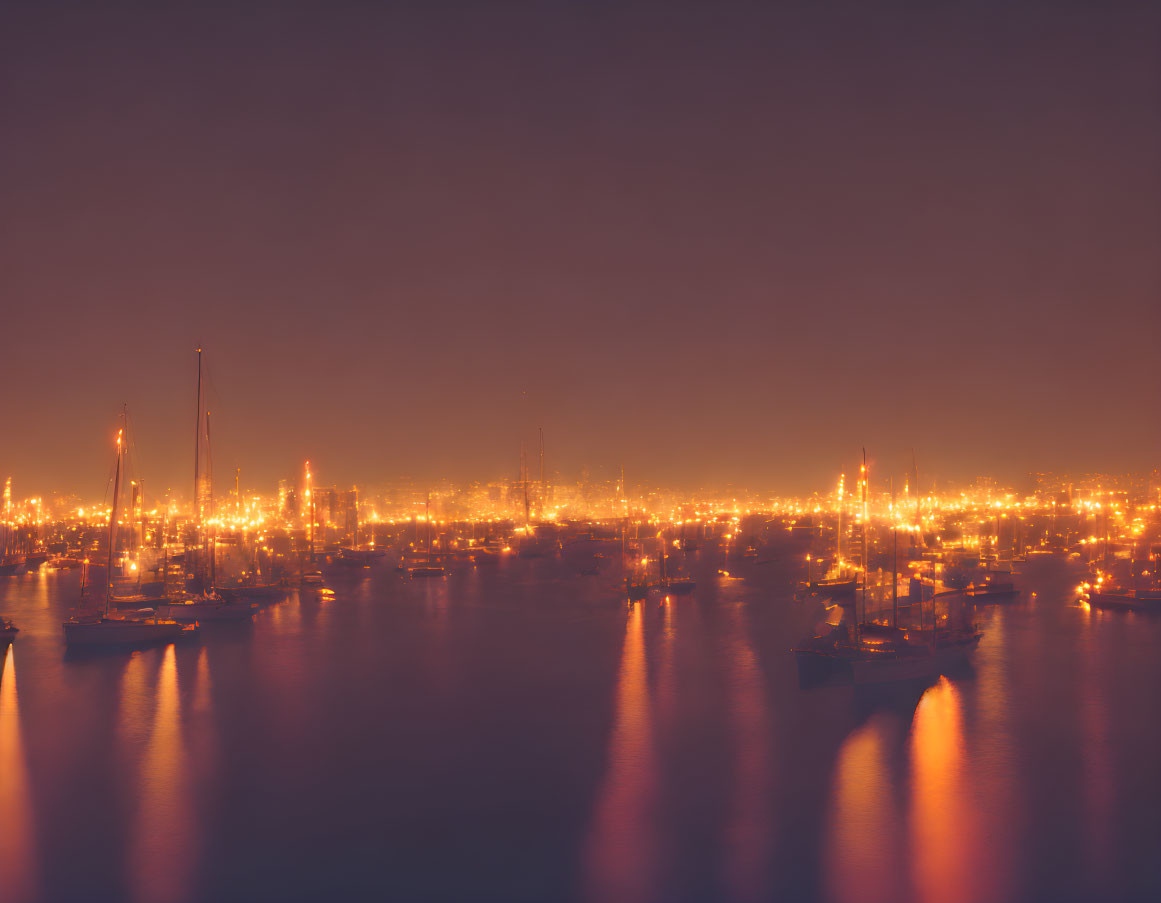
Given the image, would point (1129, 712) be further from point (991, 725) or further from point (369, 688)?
point (369, 688)

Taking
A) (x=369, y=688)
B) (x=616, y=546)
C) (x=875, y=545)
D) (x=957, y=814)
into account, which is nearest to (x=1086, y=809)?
(x=957, y=814)

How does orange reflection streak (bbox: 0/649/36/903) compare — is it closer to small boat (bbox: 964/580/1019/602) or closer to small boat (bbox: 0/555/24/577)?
small boat (bbox: 964/580/1019/602)

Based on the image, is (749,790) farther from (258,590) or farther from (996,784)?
(258,590)

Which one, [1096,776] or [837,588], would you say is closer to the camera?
[1096,776]

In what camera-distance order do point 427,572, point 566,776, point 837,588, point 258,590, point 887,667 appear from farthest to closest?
1. point 427,572
2. point 837,588
3. point 258,590
4. point 887,667
5. point 566,776

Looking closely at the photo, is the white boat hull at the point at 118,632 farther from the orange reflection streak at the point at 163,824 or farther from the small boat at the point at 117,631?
the orange reflection streak at the point at 163,824

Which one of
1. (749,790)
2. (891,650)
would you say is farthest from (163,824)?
(891,650)
